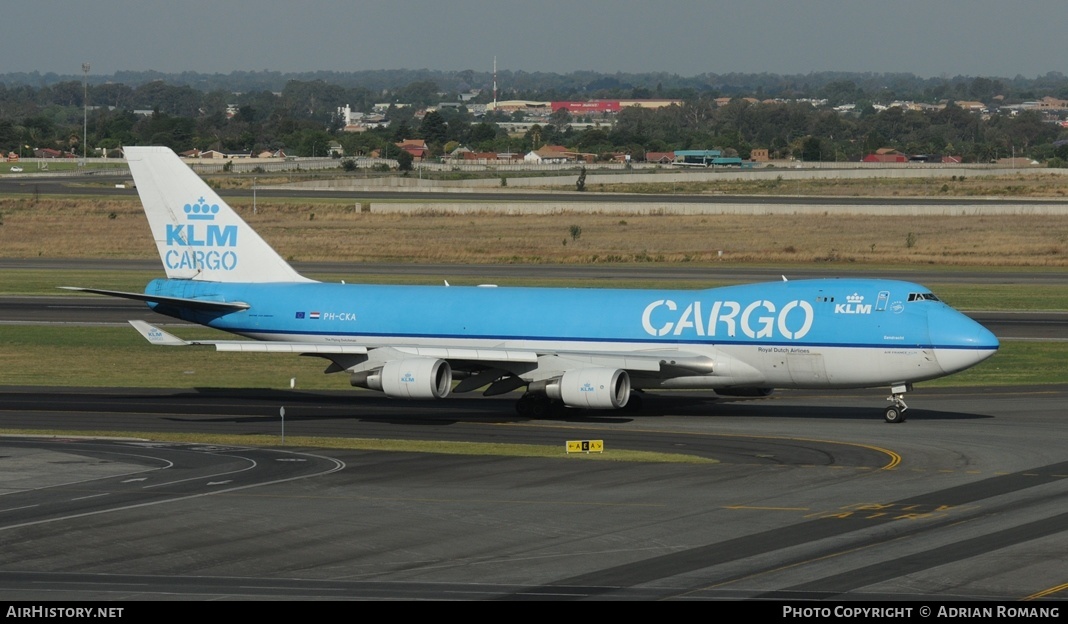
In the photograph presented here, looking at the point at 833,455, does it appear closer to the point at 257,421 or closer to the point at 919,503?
the point at 919,503

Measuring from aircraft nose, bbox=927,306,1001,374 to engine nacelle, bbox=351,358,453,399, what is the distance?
15670 mm

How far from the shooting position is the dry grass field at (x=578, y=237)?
109 metres

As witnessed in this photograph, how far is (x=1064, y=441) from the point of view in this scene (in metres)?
42.3

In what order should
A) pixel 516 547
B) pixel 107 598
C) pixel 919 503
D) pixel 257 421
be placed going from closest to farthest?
1. pixel 107 598
2. pixel 516 547
3. pixel 919 503
4. pixel 257 421

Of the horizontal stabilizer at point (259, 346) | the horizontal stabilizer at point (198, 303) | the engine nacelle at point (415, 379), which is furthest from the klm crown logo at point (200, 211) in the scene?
the engine nacelle at point (415, 379)

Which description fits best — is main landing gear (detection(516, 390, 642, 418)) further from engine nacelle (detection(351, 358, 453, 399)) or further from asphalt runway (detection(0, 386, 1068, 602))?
engine nacelle (detection(351, 358, 453, 399))

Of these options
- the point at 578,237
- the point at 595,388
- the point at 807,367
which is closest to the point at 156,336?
the point at 595,388

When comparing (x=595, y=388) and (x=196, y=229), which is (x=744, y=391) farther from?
(x=196, y=229)

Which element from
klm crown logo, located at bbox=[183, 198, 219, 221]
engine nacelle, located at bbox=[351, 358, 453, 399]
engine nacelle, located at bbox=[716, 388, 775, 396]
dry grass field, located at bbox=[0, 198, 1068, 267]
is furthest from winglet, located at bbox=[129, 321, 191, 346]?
dry grass field, located at bbox=[0, 198, 1068, 267]

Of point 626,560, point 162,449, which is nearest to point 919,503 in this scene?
point 626,560

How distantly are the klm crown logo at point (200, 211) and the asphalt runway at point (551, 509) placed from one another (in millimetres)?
7278

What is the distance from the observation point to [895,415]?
152 feet

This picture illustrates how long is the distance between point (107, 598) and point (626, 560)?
970 cm

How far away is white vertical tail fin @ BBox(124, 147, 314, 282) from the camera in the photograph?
5262cm
